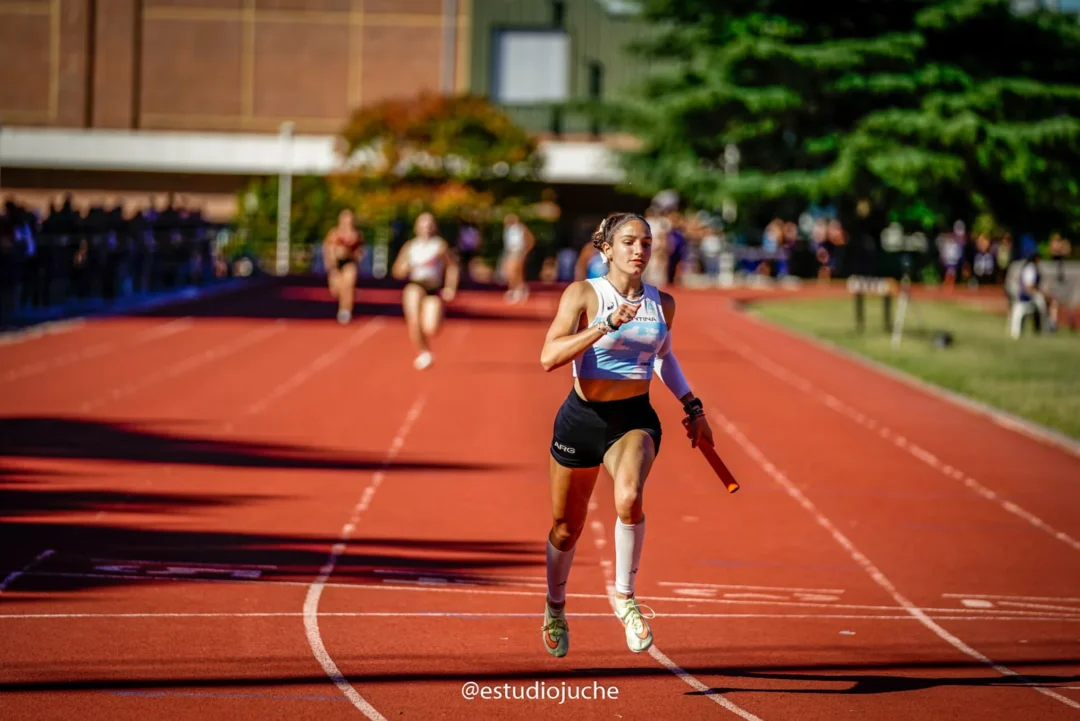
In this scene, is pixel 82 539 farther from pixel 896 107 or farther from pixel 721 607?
pixel 896 107

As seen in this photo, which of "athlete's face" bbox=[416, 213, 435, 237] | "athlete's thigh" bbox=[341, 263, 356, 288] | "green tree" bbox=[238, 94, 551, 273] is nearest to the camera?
"athlete's face" bbox=[416, 213, 435, 237]

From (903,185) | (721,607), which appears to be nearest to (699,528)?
(721,607)

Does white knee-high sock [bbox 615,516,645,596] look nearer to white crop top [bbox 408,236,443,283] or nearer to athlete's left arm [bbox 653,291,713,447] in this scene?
athlete's left arm [bbox 653,291,713,447]

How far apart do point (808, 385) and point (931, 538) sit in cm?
1100

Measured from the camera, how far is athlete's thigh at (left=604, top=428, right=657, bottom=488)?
25.3 ft

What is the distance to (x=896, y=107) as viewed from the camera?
4291cm

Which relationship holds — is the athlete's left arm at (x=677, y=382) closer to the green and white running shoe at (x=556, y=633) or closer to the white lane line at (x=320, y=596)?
the green and white running shoe at (x=556, y=633)

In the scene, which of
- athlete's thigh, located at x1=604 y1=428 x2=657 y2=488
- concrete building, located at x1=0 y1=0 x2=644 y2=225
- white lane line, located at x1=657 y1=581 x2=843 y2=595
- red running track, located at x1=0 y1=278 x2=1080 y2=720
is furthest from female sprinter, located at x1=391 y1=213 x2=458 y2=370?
concrete building, located at x1=0 y1=0 x2=644 y2=225

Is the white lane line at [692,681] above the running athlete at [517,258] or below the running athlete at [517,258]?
below

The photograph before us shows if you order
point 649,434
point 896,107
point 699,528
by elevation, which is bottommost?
point 699,528

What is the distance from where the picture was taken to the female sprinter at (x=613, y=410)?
7730mm

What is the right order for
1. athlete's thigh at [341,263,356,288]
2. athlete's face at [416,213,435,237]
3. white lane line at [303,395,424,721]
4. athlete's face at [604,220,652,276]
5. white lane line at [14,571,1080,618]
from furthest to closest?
1. athlete's thigh at [341,263,356,288]
2. athlete's face at [416,213,435,237]
3. white lane line at [14,571,1080,618]
4. athlete's face at [604,220,652,276]
5. white lane line at [303,395,424,721]

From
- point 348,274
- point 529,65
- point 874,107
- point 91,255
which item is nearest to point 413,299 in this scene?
point 348,274

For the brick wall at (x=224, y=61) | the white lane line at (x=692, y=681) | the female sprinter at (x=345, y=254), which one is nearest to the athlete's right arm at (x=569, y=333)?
the white lane line at (x=692, y=681)
